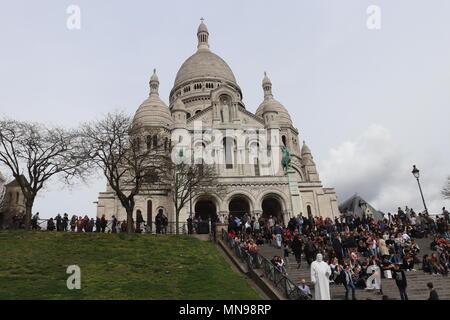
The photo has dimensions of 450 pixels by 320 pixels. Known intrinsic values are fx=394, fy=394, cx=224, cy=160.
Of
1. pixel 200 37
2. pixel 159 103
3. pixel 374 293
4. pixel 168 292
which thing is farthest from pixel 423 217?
pixel 200 37

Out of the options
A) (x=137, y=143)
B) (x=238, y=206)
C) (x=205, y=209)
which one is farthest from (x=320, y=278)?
(x=205, y=209)

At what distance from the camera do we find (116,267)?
17.0 meters

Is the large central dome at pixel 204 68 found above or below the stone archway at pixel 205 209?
above

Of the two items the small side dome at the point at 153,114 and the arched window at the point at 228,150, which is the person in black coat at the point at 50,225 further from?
the small side dome at the point at 153,114

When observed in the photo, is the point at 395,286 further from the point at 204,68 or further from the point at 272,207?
the point at 204,68

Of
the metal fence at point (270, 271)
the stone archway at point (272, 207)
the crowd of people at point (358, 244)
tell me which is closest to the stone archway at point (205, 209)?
the stone archway at point (272, 207)

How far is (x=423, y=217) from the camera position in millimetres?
26312

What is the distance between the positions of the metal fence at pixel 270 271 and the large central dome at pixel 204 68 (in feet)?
166

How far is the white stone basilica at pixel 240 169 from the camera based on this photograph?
131 ft

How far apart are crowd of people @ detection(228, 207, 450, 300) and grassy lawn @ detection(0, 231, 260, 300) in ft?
9.74

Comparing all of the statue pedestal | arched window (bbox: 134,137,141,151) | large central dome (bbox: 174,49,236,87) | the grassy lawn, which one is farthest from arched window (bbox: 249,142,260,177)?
large central dome (bbox: 174,49,236,87)
